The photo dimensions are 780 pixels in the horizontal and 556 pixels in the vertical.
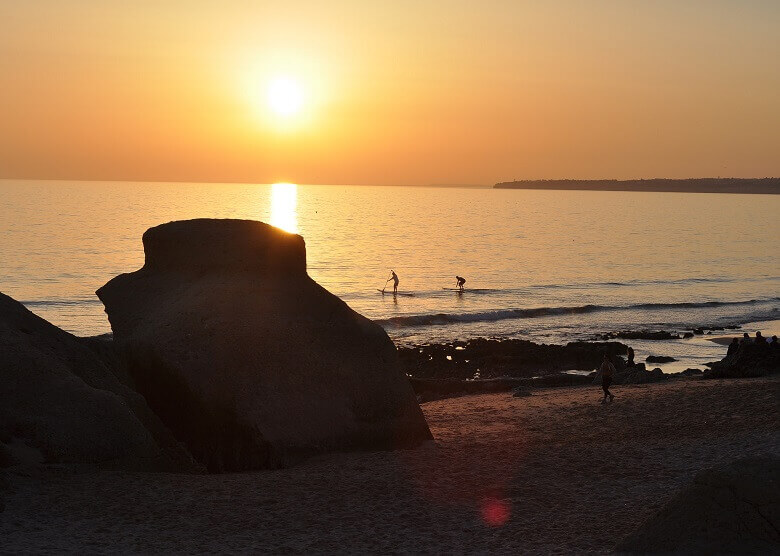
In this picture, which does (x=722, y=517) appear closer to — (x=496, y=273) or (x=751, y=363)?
(x=751, y=363)

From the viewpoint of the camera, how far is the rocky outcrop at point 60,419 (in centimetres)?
1309

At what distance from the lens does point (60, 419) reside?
43.5 ft

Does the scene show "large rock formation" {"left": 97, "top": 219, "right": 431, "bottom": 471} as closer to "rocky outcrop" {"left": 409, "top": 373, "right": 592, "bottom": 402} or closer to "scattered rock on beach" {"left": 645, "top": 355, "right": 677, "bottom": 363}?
"rocky outcrop" {"left": 409, "top": 373, "right": 592, "bottom": 402}

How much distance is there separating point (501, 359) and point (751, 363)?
11.9 metres

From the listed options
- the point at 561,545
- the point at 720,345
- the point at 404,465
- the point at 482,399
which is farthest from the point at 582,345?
the point at 561,545

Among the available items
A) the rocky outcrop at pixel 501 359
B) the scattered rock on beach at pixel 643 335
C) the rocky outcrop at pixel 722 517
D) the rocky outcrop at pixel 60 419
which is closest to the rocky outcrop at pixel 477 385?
the rocky outcrop at pixel 501 359

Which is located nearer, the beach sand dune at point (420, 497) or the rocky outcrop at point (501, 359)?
the beach sand dune at point (420, 497)

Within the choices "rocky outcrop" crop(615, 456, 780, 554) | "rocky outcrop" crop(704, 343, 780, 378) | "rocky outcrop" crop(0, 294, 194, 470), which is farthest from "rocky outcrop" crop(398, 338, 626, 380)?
"rocky outcrop" crop(615, 456, 780, 554)

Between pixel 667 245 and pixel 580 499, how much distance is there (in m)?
105

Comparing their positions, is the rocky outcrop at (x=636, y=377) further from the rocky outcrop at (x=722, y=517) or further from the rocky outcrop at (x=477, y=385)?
the rocky outcrop at (x=722, y=517)

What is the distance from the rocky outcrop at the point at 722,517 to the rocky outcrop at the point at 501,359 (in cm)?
2162

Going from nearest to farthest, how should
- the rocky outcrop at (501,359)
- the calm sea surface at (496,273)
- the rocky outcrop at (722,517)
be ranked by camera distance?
the rocky outcrop at (722,517) < the rocky outcrop at (501,359) < the calm sea surface at (496,273)

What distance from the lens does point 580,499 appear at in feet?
41.5

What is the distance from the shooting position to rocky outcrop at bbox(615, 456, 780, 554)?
9773mm
